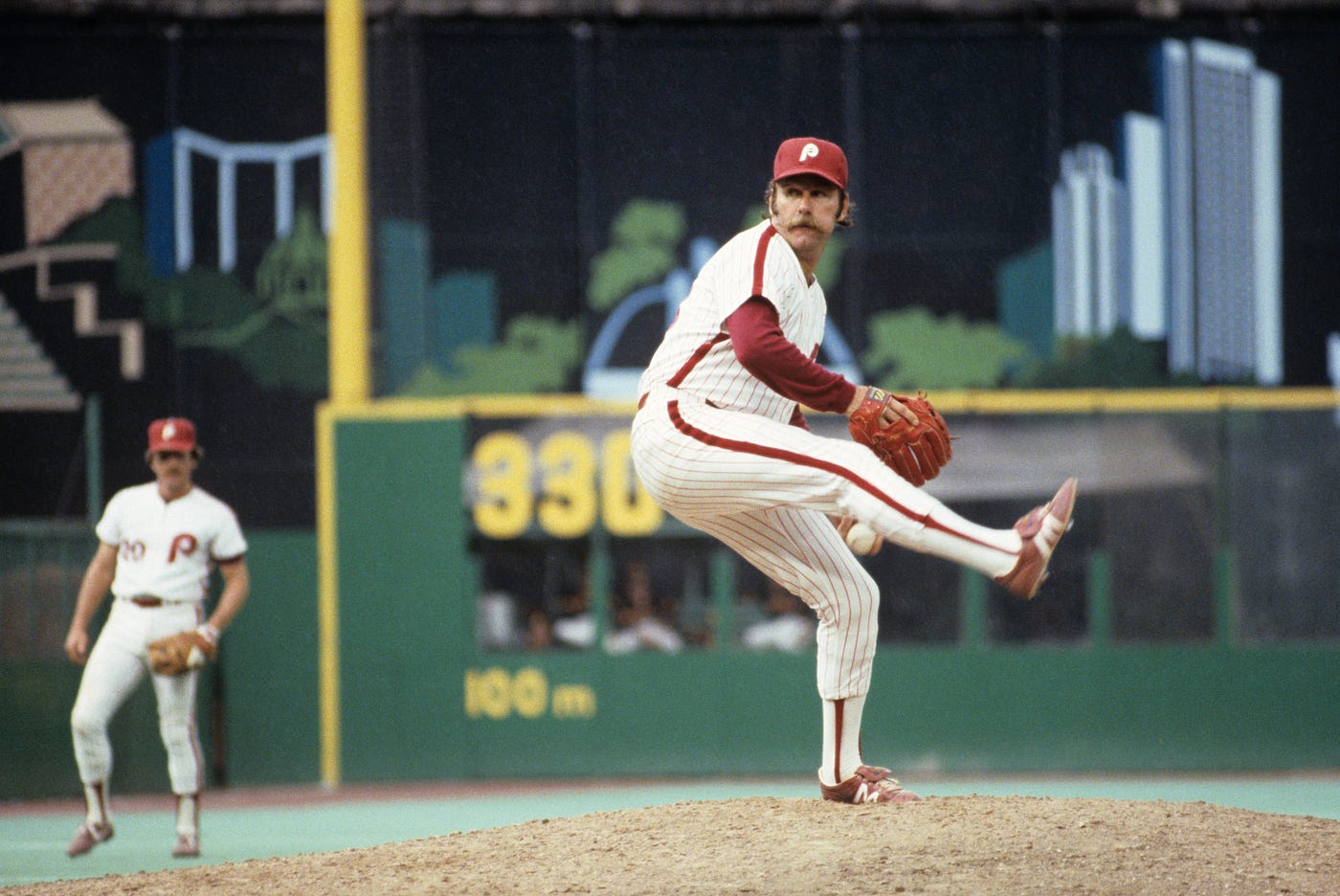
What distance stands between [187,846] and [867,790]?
391 cm

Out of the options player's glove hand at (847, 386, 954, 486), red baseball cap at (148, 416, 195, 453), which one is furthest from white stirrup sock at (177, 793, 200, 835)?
player's glove hand at (847, 386, 954, 486)

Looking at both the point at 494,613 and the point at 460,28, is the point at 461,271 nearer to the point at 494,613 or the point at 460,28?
the point at 460,28

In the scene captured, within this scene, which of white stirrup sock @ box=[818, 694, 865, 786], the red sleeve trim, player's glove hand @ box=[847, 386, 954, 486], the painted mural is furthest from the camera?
the painted mural

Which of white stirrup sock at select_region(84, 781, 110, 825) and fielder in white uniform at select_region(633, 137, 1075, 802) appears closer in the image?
fielder in white uniform at select_region(633, 137, 1075, 802)

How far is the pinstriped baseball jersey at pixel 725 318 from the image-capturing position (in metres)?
4.71

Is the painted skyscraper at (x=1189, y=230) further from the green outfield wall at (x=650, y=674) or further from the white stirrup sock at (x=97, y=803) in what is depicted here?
the white stirrup sock at (x=97, y=803)

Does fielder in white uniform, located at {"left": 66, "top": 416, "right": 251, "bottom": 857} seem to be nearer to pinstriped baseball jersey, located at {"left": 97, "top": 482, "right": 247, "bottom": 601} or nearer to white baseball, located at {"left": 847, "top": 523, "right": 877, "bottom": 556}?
pinstriped baseball jersey, located at {"left": 97, "top": 482, "right": 247, "bottom": 601}

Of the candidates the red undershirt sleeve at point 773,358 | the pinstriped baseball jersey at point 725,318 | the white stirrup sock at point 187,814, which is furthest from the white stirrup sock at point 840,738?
the white stirrup sock at point 187,814

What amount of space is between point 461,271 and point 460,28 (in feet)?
5.74

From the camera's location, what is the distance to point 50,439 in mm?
11375

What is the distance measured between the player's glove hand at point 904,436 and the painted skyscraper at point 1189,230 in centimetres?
694

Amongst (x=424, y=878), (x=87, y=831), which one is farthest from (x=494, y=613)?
(x=424, y=878)

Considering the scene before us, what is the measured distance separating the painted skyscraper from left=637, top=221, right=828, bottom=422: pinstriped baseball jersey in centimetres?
714

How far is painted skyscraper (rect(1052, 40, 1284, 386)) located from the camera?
37.8 ft
